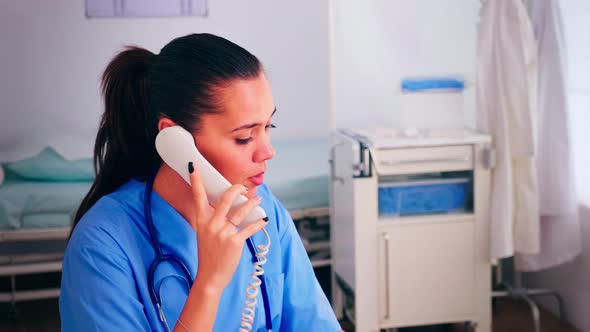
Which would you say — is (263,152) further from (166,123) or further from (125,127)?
(125,127)

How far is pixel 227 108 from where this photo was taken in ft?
3.75

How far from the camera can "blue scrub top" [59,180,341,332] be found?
105 cm

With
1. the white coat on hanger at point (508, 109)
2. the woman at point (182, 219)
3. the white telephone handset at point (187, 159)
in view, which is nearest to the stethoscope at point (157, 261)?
the woman at point (182, 219)

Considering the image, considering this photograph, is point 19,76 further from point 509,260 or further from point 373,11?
point 509,260

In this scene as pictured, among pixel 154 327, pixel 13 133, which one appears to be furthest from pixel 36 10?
pixel 154 327

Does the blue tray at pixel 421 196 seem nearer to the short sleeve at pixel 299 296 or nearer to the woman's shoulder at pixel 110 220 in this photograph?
Answer: the short sleeve at pixel 299 296

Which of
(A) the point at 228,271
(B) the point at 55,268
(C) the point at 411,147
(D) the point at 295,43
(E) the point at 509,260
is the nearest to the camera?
(A) the point at 228,271

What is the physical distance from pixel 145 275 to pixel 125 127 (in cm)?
28

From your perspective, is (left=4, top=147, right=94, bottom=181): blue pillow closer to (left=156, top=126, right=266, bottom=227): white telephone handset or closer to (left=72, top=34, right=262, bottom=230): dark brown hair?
(left=72, top=34, right=262, bottom=230): dark brown hair

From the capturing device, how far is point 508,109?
269 centimetres

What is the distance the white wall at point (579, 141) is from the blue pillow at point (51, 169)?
1956 mm

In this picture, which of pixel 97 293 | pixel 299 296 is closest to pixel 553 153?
pixel 299 296

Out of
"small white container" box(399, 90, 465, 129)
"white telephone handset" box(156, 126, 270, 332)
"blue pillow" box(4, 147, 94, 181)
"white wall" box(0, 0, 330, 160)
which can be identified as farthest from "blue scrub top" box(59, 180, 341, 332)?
"white wall" box(0, 0, 330, 160)

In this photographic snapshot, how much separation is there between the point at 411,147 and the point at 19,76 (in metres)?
1.96
